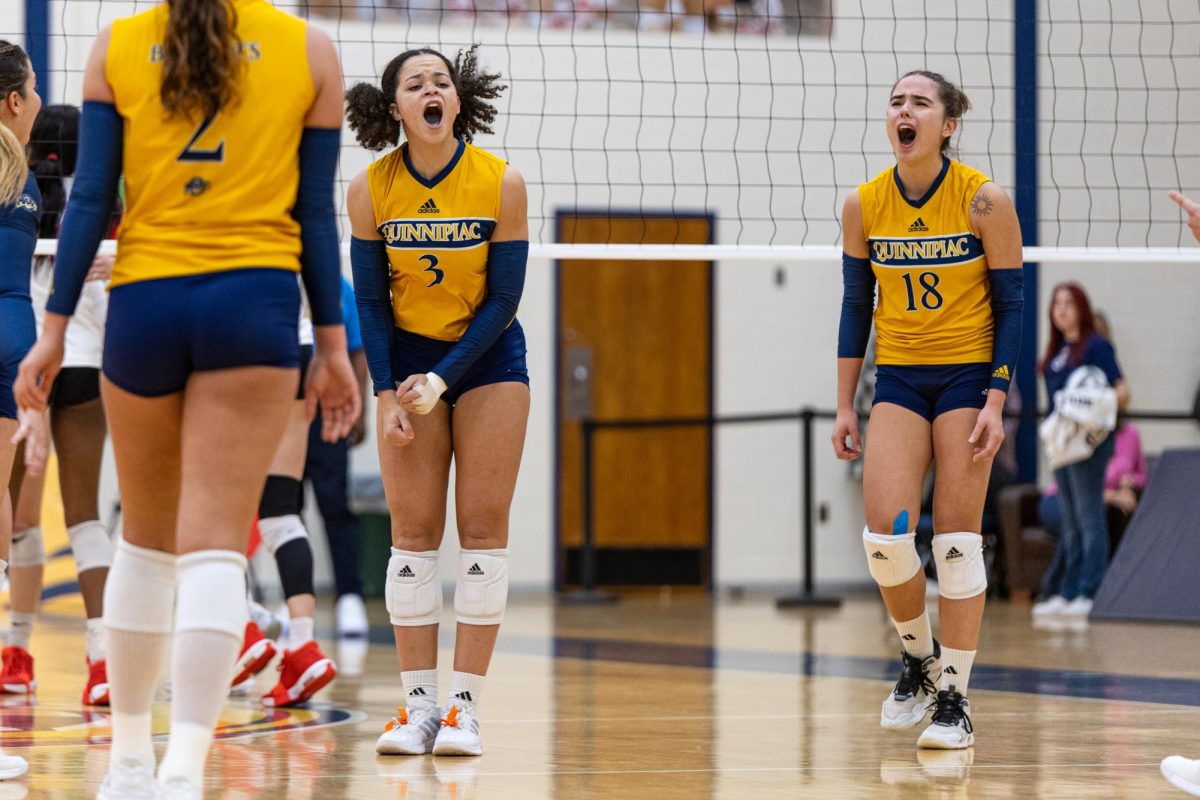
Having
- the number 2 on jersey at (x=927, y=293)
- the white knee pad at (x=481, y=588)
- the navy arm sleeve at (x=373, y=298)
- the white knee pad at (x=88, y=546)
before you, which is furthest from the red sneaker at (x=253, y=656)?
the number 2 on jersey at (x=927, y=293)

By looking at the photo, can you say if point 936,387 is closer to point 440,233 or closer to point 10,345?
point 440,233

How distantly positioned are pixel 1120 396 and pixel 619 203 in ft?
11.9

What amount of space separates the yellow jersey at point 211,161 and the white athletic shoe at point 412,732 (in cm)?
145

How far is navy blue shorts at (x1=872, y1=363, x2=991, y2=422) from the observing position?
420cm

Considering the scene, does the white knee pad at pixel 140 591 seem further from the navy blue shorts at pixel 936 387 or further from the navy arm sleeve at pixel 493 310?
the navy blue shorts at pixel 936 387

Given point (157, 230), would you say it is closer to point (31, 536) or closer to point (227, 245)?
point (227, 245)

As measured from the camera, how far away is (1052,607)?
9.17m

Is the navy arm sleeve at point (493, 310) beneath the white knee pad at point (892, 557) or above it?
above

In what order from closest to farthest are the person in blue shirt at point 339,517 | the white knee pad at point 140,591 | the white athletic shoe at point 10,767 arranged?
1. the white knee pad at point 140,591
2. the white athletic shoe at point 10,767
3. the person in blue shirt at point 339,517

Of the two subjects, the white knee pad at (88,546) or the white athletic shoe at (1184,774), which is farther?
the white knee pad at (88,546)

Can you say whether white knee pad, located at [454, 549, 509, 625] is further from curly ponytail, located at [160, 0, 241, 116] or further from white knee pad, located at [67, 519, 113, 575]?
white knee pad, located at [67, 519, 113, 575]

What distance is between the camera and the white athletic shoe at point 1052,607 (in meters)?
9.08

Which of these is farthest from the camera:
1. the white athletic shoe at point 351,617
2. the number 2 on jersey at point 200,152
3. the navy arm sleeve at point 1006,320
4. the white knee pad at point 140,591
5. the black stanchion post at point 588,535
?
the black stanchion post at point 588,535

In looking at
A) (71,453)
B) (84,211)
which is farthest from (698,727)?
(84,211)
